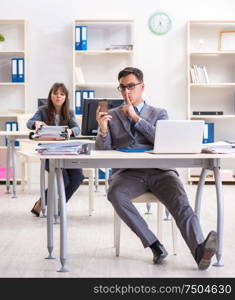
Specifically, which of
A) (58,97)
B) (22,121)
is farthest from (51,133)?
(22,121)

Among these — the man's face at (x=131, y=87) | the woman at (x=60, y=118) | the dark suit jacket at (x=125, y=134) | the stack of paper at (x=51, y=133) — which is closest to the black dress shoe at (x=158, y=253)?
the dark suit jacket at (x=125, y=134)

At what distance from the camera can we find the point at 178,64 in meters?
7.91

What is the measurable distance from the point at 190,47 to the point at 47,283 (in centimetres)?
508

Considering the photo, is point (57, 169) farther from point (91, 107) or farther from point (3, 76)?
point (3, 76)

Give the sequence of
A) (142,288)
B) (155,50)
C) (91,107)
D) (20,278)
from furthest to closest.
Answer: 1. (155,50)
2. (91,107)
3. (20,278)
4. (142,288)

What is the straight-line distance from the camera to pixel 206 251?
345 cm

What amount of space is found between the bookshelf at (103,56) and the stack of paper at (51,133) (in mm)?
2831

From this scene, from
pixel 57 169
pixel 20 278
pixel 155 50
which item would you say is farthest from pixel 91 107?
pixel 155 50

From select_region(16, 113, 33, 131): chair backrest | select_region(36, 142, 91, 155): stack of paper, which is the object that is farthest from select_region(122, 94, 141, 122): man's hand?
select_region(16, 113, 33, 131): chair backrest

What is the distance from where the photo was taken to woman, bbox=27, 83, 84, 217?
5.35 metres

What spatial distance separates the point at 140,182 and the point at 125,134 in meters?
0.36

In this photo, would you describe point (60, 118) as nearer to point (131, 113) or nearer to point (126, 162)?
point (131, 113)

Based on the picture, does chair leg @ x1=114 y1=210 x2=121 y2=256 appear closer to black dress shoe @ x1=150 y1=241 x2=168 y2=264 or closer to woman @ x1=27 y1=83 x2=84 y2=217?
black dress shoe @ x1=150 y1=241 x2=168 y2=264

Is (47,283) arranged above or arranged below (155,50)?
below
